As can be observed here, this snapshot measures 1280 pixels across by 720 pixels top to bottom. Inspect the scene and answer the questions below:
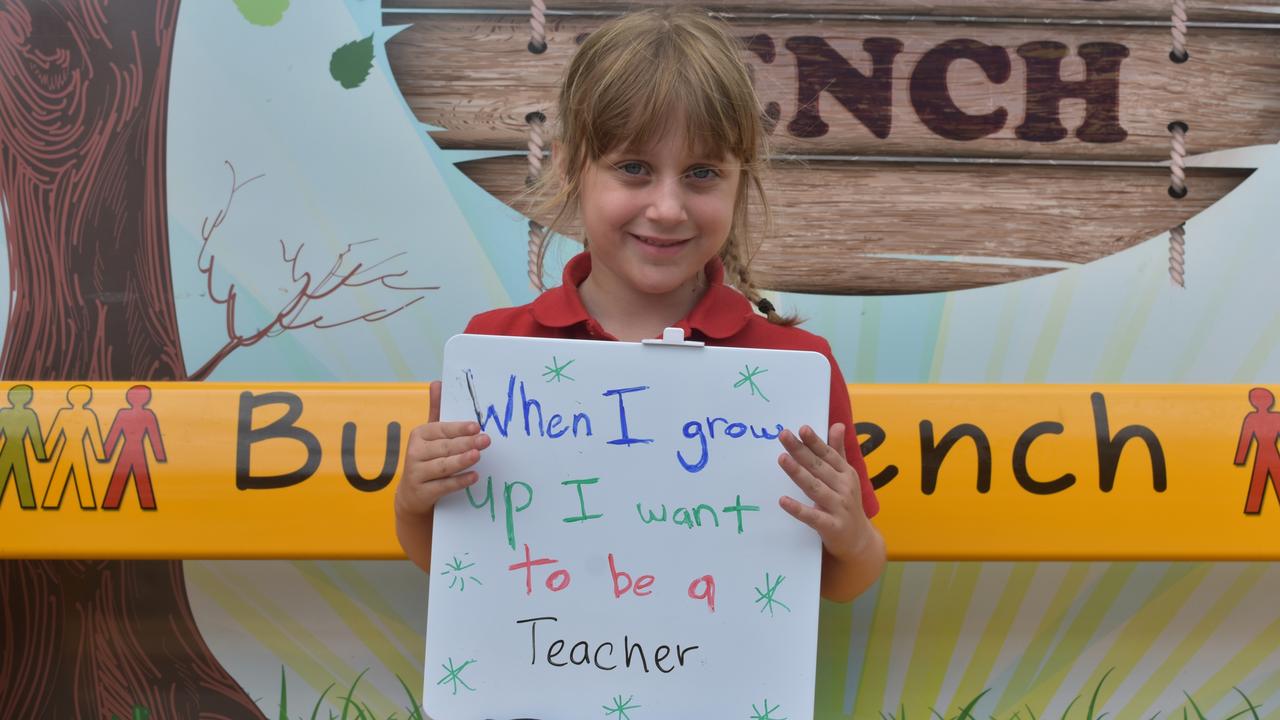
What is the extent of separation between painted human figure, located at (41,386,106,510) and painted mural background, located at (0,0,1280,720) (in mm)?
271

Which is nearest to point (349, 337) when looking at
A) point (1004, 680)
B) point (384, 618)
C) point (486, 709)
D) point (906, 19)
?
point (384, 618)

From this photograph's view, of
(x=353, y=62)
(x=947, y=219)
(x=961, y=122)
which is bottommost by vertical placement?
(x=947, y=219)

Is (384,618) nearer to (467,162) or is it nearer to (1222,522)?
(467,162)

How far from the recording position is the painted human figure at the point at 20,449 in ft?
5.90

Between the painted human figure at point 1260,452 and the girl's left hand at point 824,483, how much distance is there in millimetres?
959

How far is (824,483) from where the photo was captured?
1212mm

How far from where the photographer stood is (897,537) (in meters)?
1.81

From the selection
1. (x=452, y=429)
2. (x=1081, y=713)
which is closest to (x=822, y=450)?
(x=452, y=429)

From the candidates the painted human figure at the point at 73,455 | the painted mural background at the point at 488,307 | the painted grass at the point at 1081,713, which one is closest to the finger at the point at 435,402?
the painted mural background at the point at 488,307

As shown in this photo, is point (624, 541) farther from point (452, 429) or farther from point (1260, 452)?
point (1260, 452)

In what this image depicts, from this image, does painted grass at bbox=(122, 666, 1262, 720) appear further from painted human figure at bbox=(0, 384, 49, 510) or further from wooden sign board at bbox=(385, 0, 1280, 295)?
wooden sign board at bbox=(385, 0, 1280, 295)

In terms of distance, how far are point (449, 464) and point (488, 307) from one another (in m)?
0.86

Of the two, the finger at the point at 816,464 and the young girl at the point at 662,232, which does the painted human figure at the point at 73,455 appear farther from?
the finger at the point at 816,464

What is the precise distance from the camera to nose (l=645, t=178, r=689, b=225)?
1.24m
